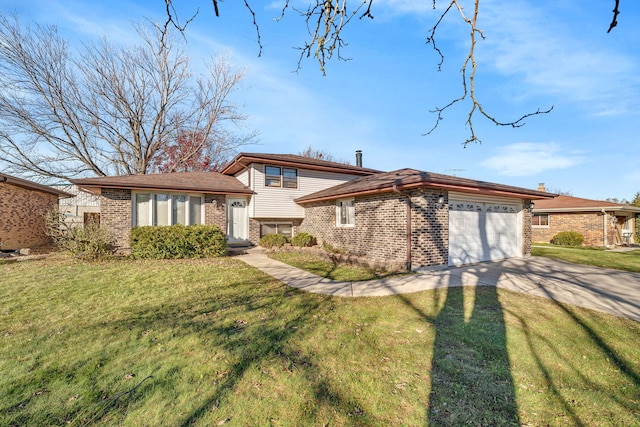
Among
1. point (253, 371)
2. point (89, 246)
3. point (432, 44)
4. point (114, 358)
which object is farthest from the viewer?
point (89, 246)

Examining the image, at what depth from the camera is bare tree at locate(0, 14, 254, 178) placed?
15992 millimetres

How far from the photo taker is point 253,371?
302 centimetres

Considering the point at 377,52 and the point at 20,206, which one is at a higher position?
the point at 377,52

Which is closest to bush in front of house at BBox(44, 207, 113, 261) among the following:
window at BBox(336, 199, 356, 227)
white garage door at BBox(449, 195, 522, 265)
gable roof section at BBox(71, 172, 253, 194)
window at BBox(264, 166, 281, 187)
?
gable roof section at BBox(71, 172, 253, 194)

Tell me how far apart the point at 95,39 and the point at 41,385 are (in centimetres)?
2137

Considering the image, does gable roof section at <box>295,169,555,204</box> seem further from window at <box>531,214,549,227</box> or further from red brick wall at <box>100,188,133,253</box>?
window at <box>531,214,549,227</box>

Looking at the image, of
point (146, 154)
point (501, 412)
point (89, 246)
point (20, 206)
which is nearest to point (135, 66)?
point (146, 154)

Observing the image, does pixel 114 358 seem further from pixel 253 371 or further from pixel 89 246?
pixel 89 246

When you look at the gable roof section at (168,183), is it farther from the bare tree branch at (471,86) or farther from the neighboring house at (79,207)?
the bare tree branch at (471,86)

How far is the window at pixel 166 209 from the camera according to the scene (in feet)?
39.2

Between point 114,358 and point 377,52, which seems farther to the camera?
point 377,52

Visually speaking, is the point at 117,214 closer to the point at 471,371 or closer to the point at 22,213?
the point at 22,213

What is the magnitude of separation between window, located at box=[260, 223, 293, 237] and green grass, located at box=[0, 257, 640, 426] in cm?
895

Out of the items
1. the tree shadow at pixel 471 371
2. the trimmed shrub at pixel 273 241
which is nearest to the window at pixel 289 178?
the trimmed shrub at pixel 273 241
